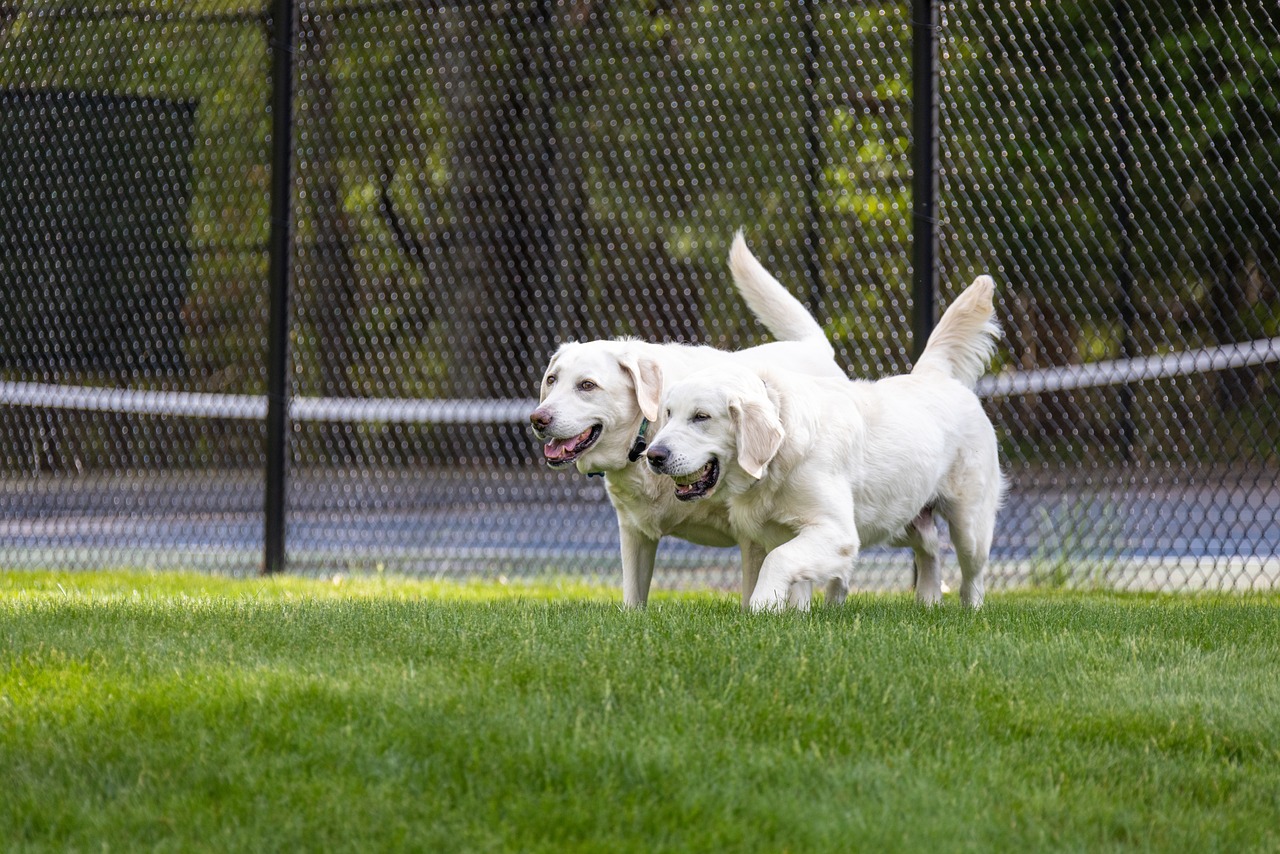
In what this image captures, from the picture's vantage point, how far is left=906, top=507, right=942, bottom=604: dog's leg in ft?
20.1

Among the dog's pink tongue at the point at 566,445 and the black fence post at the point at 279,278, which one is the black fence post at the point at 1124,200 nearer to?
the dog's pink tongue at the point at 566,445

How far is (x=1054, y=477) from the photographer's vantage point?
1077cm

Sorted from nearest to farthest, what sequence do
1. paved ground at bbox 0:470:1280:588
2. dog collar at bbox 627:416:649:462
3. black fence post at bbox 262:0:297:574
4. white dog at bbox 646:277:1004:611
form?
white dog at bbox 646:277:1004:611, dog collar at bbox 627:416:649:462, black fence post at bbox 262:0:297:574, paved ground at bbox 0:470:1280:588

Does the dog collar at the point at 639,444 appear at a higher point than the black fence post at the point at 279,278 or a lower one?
lower

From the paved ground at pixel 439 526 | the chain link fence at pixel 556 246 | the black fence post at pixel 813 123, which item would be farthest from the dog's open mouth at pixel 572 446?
the black fence post at pixel 813 123

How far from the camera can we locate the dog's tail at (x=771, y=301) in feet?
21.2

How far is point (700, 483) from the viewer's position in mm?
4871

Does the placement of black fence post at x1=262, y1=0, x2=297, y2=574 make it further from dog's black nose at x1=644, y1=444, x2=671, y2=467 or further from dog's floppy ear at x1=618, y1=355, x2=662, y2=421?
dog's black nose at x1=644, y1=444, x2=671, y2=467

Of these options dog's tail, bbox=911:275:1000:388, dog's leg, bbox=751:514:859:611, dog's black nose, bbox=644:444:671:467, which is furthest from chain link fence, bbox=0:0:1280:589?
dog's black nose, bbox=644:444:671:467

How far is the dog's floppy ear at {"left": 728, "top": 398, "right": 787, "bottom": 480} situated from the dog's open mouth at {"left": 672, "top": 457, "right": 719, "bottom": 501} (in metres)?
0.13

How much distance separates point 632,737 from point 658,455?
172cm

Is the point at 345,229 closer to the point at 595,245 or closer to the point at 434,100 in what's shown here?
the point at 434,100

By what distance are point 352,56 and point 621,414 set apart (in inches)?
221

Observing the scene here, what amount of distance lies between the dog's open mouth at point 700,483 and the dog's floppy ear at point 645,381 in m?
0.44
